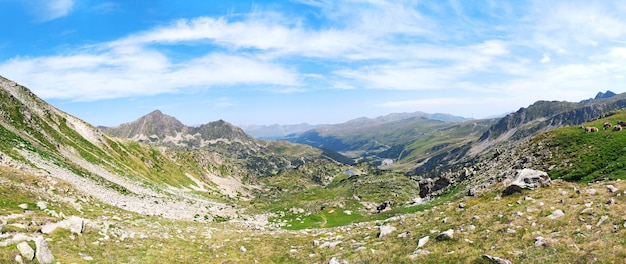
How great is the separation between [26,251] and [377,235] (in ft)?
84.1

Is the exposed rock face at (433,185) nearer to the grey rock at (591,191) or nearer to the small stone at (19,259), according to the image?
the grey rock at (591,191)

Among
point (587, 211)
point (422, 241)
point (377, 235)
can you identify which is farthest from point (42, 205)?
point (587, 211)

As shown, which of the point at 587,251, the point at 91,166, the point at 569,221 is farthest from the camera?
the point at 91,166

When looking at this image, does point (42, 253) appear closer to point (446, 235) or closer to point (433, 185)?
point (446, 235)

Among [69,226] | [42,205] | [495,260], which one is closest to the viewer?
[495,260]

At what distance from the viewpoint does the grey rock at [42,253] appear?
1686 cm

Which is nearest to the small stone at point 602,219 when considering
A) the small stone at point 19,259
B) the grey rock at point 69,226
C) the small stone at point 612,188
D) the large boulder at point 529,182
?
the small stone at point 612,188

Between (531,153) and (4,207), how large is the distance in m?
73.0

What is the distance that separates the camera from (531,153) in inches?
2327

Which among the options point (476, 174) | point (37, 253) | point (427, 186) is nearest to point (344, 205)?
point (427, 186)

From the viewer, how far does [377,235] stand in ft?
101

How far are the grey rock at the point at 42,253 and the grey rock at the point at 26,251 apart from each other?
23 cm

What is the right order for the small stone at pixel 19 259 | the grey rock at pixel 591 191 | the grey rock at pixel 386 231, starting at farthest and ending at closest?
1. the grey rock at pixel 386 231
2. the grey rock at pixel 591 191
3. the small stone at pixel 19 259

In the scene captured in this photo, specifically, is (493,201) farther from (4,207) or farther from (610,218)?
(4,207)
